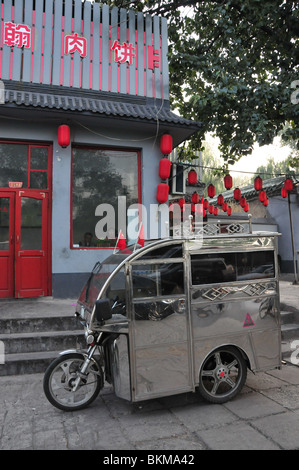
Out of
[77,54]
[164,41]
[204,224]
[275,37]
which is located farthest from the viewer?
[275,37]

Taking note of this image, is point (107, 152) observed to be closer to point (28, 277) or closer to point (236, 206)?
point (28, 277)

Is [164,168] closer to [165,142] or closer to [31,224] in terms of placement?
[165,142]

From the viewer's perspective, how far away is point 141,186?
27.9 feet

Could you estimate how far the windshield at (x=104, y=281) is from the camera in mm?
3857

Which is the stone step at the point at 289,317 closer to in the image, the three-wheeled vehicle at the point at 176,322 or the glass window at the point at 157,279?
the three-wheeled vehicle at the point at 176,322

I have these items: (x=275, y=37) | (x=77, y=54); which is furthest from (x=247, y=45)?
(x=77, y=54)

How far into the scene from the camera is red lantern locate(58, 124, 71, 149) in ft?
23.9

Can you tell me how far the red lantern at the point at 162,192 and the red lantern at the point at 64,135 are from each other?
240 centimetres

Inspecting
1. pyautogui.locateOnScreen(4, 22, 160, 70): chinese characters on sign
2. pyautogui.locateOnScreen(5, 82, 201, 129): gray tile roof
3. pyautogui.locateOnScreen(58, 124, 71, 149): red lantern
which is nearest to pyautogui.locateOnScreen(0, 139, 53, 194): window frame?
pyautogui.locateOnScreen(58, 124, 71, 149): red lantern

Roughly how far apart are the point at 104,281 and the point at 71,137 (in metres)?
5.16

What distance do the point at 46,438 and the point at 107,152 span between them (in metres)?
6.53

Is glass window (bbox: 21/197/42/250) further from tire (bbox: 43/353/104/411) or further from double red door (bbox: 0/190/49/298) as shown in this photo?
tire (bbox: 43/353/104/411)

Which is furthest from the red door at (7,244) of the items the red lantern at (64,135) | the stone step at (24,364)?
the stone step at (24,364)

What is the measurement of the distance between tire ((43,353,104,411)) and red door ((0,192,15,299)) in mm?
4084
